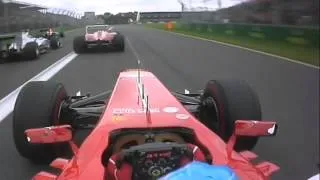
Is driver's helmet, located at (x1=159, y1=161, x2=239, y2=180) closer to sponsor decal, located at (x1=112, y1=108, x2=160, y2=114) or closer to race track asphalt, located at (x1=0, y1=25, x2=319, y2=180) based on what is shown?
sponsor decal, located at (x1=112, y1=108, x2=160, y2=114)

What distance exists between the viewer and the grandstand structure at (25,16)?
71.6 ft

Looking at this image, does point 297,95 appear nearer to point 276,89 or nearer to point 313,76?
point 276,89

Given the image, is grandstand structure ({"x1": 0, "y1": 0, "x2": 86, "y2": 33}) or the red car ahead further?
the red car ahead

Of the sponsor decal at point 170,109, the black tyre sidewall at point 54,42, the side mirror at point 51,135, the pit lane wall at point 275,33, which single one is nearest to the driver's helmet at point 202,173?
the side mirror at point 51,135

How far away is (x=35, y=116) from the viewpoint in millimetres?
5086

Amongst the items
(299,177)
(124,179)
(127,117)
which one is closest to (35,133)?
(127,117)

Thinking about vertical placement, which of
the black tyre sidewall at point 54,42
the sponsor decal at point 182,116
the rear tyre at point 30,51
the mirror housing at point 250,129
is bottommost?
the black tyre sidewall at point 54,42

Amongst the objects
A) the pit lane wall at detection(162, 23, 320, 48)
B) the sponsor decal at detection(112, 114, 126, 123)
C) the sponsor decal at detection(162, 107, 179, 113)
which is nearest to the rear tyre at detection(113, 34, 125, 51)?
the pit lane wall at detection(162, 23, 320, 48)

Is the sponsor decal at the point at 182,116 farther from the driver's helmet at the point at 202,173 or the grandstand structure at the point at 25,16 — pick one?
the grandstand structure at the point at 25,16

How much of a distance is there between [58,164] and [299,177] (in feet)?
7.31

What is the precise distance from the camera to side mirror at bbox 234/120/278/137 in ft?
12.7

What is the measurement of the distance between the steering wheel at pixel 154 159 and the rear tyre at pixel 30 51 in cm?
1703

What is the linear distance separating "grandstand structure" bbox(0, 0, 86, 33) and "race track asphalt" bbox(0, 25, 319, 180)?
3.54 meters

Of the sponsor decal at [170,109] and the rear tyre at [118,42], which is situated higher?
the sponsor decal at [170,109]
